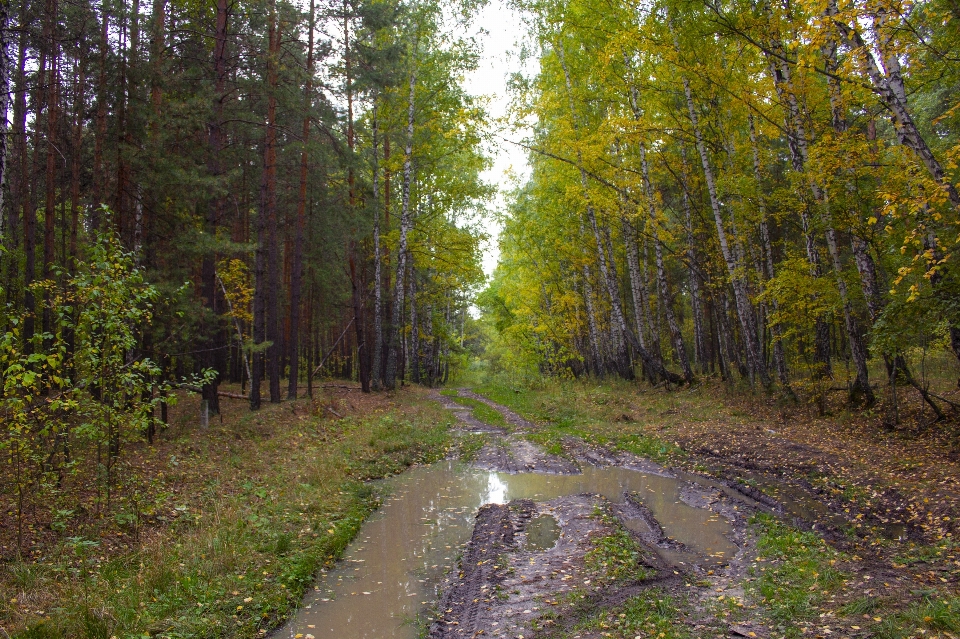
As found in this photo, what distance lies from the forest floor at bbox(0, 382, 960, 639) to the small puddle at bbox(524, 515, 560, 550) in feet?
0.46

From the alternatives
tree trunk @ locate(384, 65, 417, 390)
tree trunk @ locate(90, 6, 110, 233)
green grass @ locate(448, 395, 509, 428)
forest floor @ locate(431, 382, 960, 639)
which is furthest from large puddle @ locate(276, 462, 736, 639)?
tree trunk @ locate(384, 65, 417, 390)

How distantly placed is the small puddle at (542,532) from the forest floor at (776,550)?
5.6 inches

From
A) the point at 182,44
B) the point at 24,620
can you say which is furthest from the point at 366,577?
the point at 182,44

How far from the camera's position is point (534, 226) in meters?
23.9

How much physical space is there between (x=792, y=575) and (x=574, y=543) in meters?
2.20

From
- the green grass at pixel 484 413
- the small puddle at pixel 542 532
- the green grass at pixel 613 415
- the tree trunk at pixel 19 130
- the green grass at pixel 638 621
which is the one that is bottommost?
the small puddle at pixel 542 532

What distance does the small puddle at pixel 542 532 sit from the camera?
6316 mm

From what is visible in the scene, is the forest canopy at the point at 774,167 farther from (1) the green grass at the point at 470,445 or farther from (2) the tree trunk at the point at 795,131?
(1) the green grass at the point at 470,445

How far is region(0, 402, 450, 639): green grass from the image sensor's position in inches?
172

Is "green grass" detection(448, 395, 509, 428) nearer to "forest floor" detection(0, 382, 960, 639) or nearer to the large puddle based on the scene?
"forest floor" detection(0, 382, 960, 639)

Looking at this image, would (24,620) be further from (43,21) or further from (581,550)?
(43,21)

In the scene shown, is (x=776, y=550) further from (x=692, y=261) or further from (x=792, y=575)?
(x=692, y=261)

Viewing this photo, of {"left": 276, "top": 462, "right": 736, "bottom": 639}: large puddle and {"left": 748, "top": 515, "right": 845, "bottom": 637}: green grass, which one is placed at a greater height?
{"left": 748, "top": 515, "right": 845, "bottom": 637}: green grass

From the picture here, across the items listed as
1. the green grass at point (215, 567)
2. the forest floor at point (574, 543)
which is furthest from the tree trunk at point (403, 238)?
the green grass at point (215, 567)
